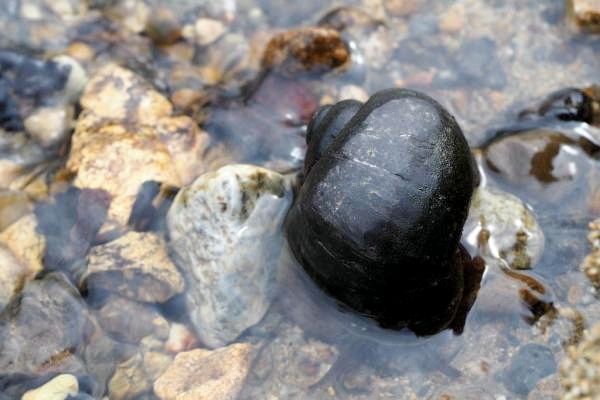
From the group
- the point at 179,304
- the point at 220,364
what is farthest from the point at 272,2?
the point at 220,364

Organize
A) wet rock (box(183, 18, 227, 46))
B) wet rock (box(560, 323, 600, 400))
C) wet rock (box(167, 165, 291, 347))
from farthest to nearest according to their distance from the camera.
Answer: wet rock (box(183, 18, 227, 46)), wet rock (box(167, 165, 291, 347)), wet rock (box(560, 323, 600, 400))

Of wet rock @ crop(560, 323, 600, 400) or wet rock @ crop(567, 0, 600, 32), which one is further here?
wet rock @ crop(567, 0, 600, 32)

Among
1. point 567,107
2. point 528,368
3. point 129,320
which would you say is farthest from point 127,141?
point 567,107

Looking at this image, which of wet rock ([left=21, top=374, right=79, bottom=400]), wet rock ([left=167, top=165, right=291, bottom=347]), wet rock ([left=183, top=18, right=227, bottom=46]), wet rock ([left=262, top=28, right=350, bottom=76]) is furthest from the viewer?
wet rock ([left=183, top=18, right=227, bottom=46])

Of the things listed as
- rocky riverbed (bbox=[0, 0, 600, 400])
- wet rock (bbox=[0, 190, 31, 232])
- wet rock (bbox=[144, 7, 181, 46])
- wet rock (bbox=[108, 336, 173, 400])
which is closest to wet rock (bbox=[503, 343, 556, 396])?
rocky riverbed (bbox=[0, 0, 600, 400])

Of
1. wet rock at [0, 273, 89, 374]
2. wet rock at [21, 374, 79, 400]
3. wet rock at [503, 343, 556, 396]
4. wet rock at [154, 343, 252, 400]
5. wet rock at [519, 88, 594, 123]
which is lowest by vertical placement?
wet rock at [503, 343, 556, 396]

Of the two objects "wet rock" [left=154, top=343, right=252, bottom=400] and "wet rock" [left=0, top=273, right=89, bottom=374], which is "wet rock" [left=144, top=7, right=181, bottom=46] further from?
"wet rock" [left=154, top=343, right=252, bottom=400]

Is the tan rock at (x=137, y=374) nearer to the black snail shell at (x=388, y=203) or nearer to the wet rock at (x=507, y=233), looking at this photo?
the black snail shell at (x=388, y=203)
